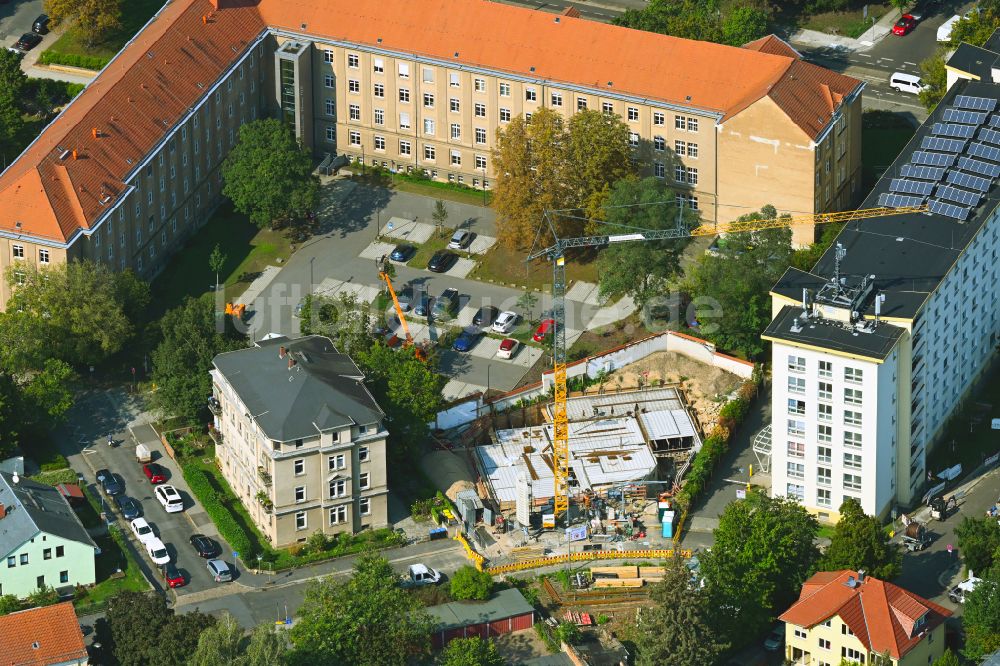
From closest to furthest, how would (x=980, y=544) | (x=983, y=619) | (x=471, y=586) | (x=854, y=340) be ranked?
(x=983, y=619) → (x=471, y=586) → (x=980, y=544) → (x=854, y=340)

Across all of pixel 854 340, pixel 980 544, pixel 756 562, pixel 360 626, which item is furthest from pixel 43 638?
pixel 980 544

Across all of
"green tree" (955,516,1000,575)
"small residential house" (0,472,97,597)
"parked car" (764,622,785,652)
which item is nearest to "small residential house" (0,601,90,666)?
"small residential house" (0,472,97,597)

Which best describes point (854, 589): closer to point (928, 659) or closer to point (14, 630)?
point (928, 659)

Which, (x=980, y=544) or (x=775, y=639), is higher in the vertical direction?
(x=980, y=544)

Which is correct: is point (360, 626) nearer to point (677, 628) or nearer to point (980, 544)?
point (677, 628)

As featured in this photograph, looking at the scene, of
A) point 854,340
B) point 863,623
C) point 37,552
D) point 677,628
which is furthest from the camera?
point 854,340

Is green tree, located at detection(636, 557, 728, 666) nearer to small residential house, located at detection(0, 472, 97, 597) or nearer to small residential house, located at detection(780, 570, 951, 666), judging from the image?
small residential house, located at detection(780, 570, 951, 666)

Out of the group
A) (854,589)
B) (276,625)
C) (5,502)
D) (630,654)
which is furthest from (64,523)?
(854,589)
